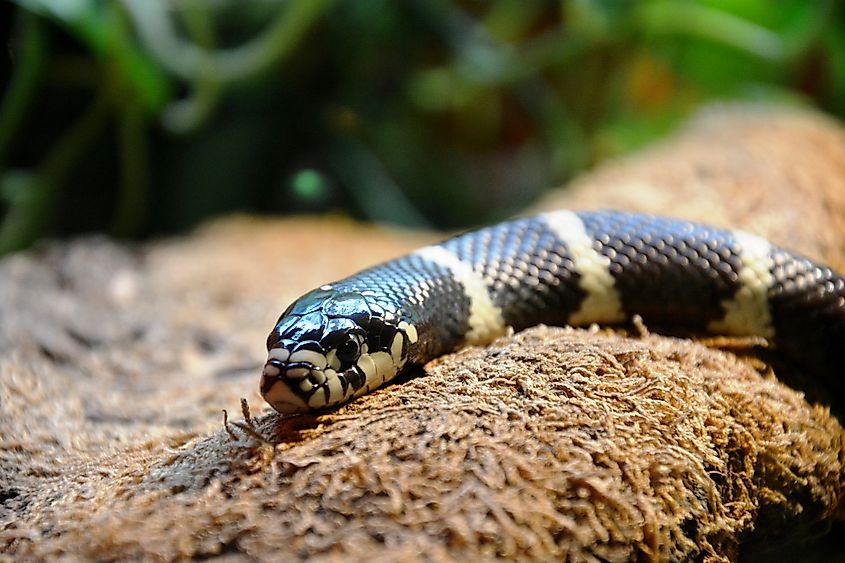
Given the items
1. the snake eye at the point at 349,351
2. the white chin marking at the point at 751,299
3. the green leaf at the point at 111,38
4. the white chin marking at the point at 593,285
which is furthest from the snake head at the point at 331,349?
the green leaf at the point at 111,38

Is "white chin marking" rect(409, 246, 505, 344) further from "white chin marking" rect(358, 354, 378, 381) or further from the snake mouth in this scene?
the snake mouth

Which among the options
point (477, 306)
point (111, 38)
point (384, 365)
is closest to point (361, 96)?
point (111, 38)

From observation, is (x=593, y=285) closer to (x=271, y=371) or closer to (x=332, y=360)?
(x=332, y=360)

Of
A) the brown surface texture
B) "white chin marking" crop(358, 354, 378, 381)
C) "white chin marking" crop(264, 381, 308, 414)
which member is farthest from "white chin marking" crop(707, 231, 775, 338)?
"white chin marking" crop(264, 381, 308, 414)

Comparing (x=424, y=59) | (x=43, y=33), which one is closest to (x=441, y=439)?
(x=43, y=33)

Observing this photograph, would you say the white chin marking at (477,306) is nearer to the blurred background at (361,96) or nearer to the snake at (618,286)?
the snake at (618,286)

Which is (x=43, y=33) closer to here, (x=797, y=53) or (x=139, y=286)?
(x=139, y=286)
